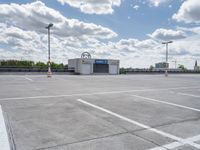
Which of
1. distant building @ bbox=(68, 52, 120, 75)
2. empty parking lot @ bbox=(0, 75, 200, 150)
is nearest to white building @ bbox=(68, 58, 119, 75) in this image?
distant building @ bbox=(68, 52, 120, 75)

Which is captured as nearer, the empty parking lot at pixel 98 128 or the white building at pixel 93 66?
the empty parking lot at pixel 98 128

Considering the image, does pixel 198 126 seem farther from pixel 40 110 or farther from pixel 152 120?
pixel 40 110

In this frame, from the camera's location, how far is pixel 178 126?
15.4 ft

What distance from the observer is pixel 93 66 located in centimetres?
4306

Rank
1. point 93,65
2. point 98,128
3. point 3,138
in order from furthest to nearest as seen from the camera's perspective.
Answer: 1. point 93,65
2. point 98,128
3. point 3,138

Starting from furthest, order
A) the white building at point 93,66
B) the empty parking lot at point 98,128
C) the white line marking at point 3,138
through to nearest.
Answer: the white building at point 93,66 < the empty parking lot at point 98,128 < the white line marking at point 3,138

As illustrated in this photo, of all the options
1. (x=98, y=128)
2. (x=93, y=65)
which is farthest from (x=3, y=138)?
(x=93, y=65)

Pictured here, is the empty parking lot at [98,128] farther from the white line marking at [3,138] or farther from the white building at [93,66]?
the white building at [93,66]

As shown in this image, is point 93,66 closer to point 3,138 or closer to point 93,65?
point 93,65

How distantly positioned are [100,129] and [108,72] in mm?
40902

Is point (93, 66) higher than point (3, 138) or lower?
higher

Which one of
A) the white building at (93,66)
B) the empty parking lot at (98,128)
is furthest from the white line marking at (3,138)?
the white building at (93,66)

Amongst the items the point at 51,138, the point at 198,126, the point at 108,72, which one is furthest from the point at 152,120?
the point at 108,72

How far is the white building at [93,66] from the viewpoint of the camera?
135 ft
